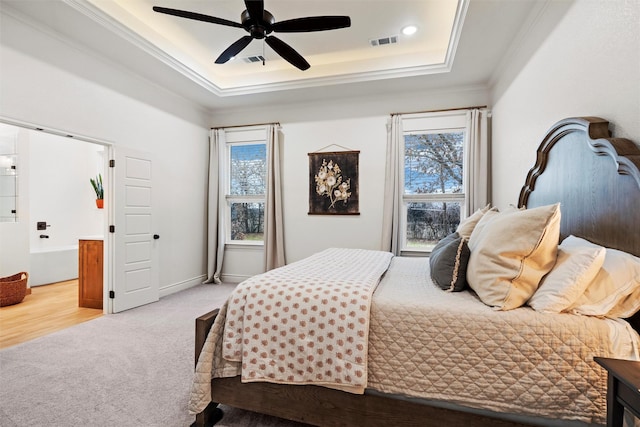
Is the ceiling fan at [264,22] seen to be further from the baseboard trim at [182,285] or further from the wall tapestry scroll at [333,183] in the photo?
the baseboard trim at [182,285]

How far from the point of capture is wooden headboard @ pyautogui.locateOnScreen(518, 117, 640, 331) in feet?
4.49

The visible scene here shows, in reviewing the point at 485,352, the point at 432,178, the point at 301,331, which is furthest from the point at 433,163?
the point at 301,331

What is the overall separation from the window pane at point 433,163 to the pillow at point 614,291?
117 inches

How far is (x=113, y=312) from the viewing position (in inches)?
137

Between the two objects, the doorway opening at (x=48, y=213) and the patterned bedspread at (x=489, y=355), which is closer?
the patterned bedspread at (x=489, y=355)

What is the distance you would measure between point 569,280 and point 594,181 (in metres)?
0.72

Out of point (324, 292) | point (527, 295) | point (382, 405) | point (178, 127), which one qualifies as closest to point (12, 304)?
point (178, 127)

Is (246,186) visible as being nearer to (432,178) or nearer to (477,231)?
(432,178)

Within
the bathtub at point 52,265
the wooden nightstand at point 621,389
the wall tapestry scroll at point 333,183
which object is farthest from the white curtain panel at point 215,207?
the wooden nightstand at point 621,389

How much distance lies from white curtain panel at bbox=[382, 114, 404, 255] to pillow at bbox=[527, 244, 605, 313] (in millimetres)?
2773

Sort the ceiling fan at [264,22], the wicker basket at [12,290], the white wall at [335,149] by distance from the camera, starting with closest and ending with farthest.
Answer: the ceiling fan at [264,22]
the wicker basket at [12,290]
the white wall at [335,149]

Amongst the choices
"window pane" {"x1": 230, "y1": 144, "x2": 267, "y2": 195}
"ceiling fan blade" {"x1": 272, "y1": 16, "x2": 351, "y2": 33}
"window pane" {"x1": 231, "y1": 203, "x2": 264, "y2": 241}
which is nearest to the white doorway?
"window pane" {"x1": 231, "y1": 203, "x2": 264, "y2": 241}

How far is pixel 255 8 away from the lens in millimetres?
2264

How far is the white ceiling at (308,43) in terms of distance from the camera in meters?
2.72
